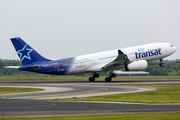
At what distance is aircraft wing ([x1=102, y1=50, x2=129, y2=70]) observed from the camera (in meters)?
53.6

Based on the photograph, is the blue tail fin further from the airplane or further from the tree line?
the tree line

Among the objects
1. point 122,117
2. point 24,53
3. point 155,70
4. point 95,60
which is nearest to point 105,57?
point 95,60

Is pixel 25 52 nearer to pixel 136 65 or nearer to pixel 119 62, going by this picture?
pixel 119 62

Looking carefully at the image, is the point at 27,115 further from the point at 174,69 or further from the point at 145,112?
the point at 174,69

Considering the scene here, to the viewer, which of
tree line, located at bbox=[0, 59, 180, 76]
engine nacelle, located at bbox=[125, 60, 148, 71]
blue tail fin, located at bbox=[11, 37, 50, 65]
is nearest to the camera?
blue tail fin, located at bbox=[11, 37, 50, 65]

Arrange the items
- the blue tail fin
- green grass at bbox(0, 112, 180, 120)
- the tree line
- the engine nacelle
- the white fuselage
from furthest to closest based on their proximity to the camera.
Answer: the tree line
the white fuselage
the engine nacelle
the blue tail fin
green grass at bbox(0, 112, 180, 120)

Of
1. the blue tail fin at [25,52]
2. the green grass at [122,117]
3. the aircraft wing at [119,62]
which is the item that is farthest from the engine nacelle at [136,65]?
the green grass at [122,117]

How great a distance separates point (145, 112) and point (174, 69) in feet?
306

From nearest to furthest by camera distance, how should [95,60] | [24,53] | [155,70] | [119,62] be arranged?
1. [24,53]
2. [119,62]
3. [95,60]
4. [155,70]

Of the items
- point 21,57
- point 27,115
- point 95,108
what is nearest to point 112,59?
point 21,57

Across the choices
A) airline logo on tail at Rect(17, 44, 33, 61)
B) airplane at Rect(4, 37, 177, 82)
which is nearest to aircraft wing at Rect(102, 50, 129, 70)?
airplane at Rect(4, 37, 177, 82)

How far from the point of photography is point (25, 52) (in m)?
53.7

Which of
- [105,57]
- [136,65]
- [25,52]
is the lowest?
[136,65]

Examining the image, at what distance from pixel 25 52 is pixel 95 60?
46.7ft
